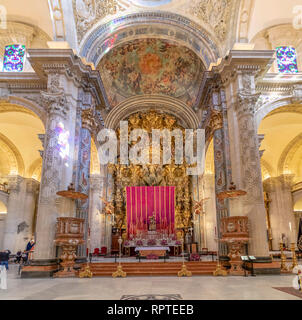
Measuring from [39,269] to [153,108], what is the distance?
49.0ft

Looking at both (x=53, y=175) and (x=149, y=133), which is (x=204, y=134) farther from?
(x=53, y=175)

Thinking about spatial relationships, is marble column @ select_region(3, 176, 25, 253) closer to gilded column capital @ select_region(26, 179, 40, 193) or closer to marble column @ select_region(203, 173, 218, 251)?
gilded column capital @ select_region(26, 179, 40, 193)

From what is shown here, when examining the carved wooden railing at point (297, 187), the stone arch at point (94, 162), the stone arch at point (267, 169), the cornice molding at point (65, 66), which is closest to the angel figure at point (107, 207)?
the stone arch at point (94, 162)

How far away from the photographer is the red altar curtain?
2006cm

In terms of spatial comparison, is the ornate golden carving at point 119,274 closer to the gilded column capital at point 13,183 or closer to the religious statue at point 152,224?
the religious statue at point 152,224

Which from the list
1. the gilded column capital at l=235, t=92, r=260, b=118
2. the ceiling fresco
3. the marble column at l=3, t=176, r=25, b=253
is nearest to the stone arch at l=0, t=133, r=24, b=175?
the marble column at l=3, t=176, r=25, b=253

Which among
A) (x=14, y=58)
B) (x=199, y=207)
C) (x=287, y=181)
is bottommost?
(x=199, y=207)

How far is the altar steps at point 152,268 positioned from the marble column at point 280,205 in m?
9.93

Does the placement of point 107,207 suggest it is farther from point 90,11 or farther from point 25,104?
point 90,11

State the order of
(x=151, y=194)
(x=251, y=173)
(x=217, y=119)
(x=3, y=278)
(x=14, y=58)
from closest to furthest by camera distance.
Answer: (x=3, y=278) < (x=251, y=173) < (x=217, y=119) < (x=14, y=58) < (x=151, y=194)

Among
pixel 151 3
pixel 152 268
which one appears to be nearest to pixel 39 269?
pixel 152 268

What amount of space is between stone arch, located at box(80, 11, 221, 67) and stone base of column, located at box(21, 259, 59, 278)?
954cm

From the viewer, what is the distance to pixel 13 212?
18453 mm

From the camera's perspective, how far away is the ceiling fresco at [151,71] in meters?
17.6
